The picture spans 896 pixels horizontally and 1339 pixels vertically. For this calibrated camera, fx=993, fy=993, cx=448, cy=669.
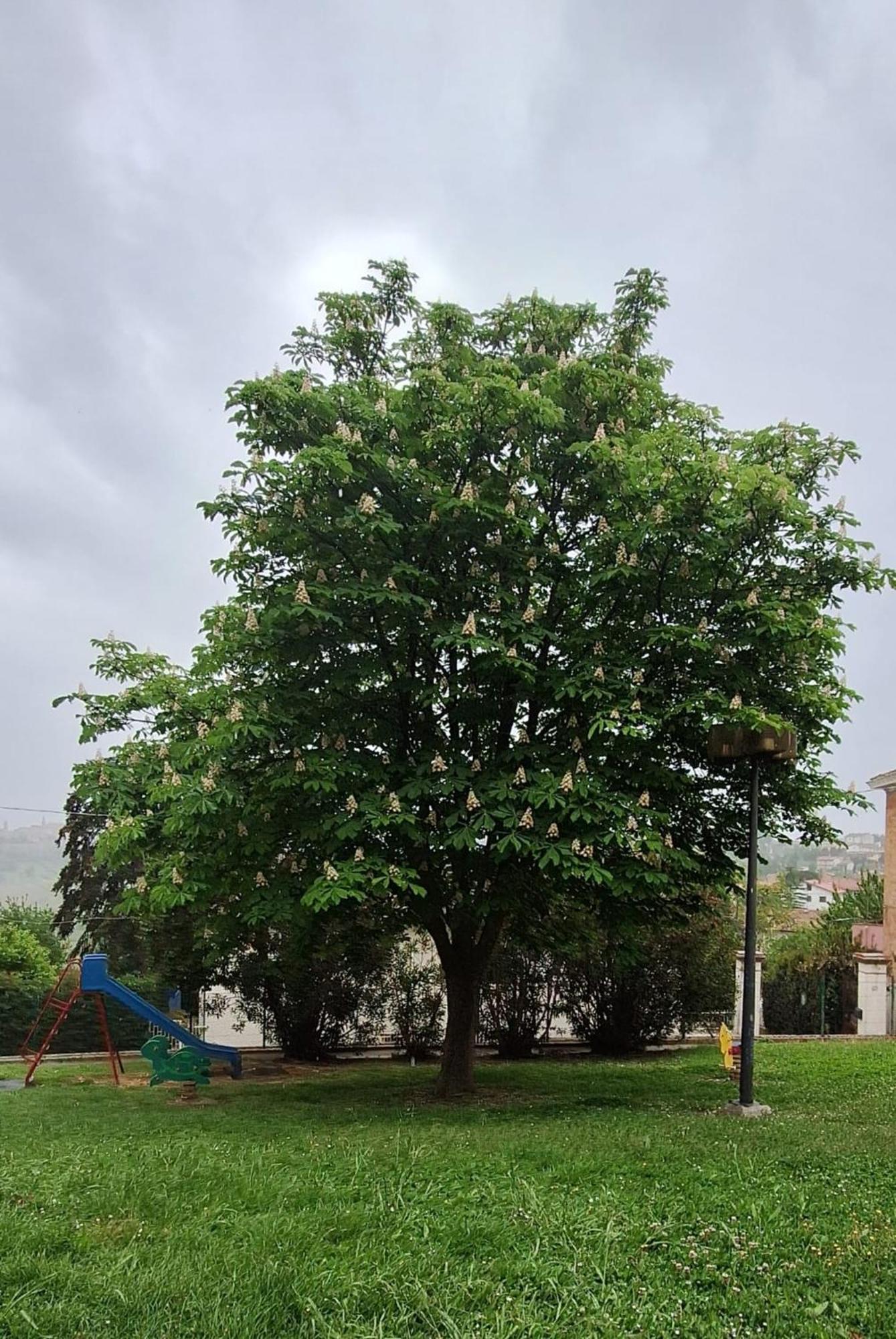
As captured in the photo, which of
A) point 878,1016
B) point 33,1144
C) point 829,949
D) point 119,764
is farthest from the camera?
point 829,949

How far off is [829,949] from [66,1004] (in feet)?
46.2

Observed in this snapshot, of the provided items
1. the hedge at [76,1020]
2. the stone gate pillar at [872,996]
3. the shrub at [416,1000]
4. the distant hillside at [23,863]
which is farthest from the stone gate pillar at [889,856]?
the distant hillside at [23,863]

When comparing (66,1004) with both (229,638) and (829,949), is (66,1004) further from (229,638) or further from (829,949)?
(829,949)

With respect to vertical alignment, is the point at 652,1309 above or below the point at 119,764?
below

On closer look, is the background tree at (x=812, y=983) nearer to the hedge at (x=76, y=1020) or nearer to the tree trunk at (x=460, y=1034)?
the tree trunk at (x=460, y=1034)

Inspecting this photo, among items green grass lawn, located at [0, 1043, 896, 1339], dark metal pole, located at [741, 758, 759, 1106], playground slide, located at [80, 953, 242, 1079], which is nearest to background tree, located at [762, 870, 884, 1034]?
dark metal pole, located at [741, 758, 759, 1106]

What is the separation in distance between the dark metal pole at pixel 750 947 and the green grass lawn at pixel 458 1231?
2.54 ft

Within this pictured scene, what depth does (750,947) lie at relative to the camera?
829 cm

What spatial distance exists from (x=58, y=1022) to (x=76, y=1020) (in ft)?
14.4

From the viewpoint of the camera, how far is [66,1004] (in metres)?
13.2

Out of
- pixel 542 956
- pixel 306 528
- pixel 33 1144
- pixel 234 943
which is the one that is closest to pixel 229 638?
pixel 306 528

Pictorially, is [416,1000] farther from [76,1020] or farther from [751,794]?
[751,794]

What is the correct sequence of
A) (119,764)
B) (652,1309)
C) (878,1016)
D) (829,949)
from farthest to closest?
1. (829,949)
2. (878,1016)
3. (119,764)
4. (652,1309)

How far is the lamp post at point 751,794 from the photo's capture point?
7785 mm
